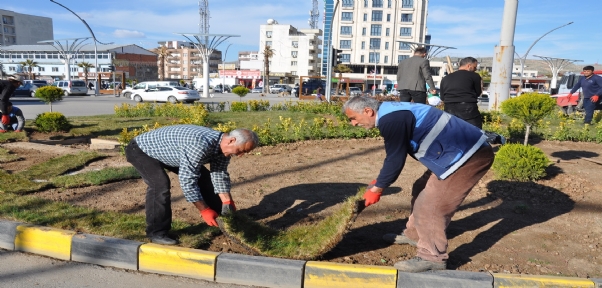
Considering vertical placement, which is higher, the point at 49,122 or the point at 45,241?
the point at 49,122

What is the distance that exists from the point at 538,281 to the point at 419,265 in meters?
0.78

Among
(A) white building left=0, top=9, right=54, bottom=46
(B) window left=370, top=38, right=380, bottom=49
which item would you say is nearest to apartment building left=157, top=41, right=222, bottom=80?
(A) white building left=0, top=9, right=54, bottom=46

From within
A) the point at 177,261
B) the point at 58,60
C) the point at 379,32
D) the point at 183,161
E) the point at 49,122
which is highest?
the point at 379,32

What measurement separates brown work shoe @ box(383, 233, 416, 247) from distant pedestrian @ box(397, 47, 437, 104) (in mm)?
4068

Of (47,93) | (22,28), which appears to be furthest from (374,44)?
(22,28)

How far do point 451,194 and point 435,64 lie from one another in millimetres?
78559

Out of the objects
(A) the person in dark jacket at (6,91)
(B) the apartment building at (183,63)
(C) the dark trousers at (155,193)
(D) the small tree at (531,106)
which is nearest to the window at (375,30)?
(B) the apartment building at (183,63)

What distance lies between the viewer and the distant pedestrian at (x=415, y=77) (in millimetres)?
7344

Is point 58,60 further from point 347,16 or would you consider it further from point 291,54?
point 347,16

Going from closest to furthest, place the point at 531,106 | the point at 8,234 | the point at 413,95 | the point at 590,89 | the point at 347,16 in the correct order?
1. the point at 8,234
2. the point at 531,106
3. the point at 413,95
4. the point at 590,89
5. the point at 347,16

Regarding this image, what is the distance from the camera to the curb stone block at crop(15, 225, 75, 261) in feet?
11.6

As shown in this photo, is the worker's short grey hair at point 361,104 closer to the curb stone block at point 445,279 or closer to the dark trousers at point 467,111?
the curb stone block at point 445,279

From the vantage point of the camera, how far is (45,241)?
358 centimetres

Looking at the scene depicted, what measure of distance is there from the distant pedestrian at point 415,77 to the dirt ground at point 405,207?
4.58ft
